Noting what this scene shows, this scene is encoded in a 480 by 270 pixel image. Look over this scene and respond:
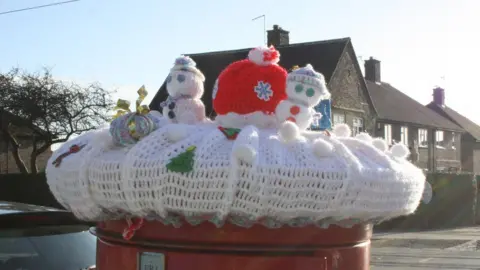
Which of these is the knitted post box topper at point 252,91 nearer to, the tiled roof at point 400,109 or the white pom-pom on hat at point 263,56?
the white pom-pom on hat at point 263,56

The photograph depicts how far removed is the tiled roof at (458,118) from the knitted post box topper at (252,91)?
45622 mm

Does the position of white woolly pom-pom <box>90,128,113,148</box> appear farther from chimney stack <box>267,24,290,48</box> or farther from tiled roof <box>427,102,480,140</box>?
tiled roof <box>427,102,480,140</box>

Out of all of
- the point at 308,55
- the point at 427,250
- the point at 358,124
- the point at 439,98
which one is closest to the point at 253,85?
the point at 427,250

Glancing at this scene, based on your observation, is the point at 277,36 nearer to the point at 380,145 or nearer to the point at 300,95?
the point at 380,145

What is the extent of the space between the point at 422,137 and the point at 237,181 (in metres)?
38.4

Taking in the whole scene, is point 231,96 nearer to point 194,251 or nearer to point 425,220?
point 194,251

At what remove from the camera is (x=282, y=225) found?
1.56 meters

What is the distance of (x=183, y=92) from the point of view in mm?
1981

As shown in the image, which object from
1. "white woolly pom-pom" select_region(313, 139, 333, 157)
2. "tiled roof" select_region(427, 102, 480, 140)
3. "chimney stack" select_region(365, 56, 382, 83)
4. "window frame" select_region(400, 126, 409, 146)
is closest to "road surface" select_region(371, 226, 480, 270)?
"white woolly pom-pom" select_region(313, 139, 333, 157)

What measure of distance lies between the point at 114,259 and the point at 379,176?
30.4 inches

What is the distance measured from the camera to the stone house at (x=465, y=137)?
4588 cm

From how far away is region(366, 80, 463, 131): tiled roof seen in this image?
34625 millimetres

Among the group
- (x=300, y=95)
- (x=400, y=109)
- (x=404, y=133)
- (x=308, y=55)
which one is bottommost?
(x=300, y=95)

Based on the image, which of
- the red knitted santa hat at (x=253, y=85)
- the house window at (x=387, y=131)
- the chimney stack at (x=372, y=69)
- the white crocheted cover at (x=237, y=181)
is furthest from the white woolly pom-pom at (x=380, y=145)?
the chimney stack at (x=372, y=69)
